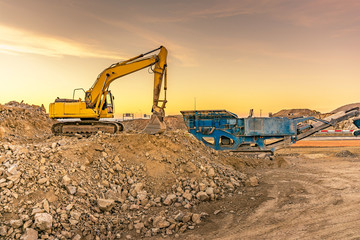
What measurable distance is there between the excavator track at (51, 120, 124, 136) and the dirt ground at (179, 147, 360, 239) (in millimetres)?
6634

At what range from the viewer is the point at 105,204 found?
22.9 ft

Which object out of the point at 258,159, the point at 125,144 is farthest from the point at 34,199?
the point at 258,159

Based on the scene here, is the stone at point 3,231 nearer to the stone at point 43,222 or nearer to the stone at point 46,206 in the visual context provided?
the stone at point 43,222

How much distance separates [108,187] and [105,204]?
37.4 inches

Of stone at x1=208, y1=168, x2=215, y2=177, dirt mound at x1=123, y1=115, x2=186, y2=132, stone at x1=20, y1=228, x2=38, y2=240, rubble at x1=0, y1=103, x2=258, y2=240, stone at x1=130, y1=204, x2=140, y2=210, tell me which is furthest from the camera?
dirt mound at x1=123, y1=115, x2=186, y2=132

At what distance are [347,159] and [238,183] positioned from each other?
851 cm

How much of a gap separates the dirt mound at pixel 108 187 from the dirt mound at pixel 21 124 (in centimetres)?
1028

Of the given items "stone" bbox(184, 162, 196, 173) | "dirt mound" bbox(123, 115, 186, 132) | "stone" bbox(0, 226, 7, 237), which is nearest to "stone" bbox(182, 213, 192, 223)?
"stone" bbox(184, 162, 196, 173)

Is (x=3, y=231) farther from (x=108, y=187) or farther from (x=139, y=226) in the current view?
(x=139, y=226)

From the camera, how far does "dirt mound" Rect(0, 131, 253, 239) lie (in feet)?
21.0

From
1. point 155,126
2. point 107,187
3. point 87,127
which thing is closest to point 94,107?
point 87,127

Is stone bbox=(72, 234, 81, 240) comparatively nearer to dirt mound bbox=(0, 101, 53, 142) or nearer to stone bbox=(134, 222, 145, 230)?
stone bbox=(134, 222, 145, 230)

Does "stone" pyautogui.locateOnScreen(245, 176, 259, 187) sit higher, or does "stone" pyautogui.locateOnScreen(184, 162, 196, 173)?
"stone" pyautogui.locateOnScreen(184, 162, 196, 173)

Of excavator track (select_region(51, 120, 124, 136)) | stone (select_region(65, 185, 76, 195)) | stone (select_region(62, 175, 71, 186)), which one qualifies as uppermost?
excavator track (select_region(51, 120, 124, 136))
